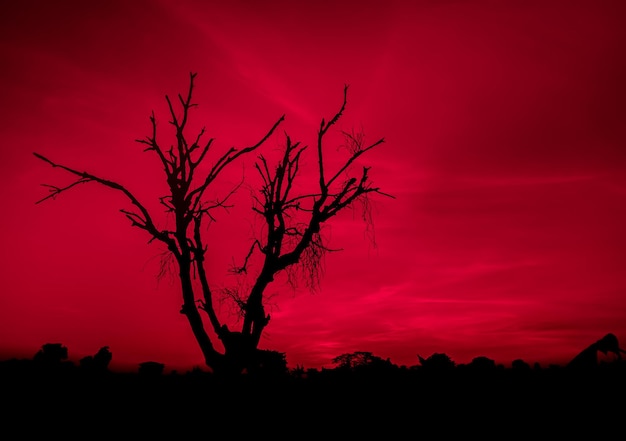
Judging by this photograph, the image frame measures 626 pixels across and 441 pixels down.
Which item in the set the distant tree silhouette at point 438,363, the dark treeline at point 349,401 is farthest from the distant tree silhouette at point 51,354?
the distant tree silhouette at point 438,363

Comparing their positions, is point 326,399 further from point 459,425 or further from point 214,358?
point 214,358

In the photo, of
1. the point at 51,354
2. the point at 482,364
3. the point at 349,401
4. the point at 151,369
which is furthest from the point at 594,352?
the point at 51,354

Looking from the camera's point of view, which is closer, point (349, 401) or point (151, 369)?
point (349, 401)

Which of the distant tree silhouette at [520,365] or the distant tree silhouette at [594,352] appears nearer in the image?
the distant tree silhouette at [594,352]

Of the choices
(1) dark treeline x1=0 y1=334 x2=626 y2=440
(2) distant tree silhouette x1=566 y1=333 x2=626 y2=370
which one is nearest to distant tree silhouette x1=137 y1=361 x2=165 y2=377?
(1) dark treeline x1=0 y1=334 x2=626 y2=440

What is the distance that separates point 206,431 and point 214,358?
4.27 meters

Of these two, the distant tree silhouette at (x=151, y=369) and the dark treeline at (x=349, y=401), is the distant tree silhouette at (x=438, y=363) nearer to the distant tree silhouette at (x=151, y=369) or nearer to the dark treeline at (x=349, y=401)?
the dark treeline at (x=349, y=401)

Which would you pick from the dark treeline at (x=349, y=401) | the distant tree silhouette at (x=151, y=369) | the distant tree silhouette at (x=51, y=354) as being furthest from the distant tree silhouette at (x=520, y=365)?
the distant tree silhouette at (x=51, y=354)

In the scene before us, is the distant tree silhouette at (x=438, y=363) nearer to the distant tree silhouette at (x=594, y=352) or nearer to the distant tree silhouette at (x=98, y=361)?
the distant tree silhouette at (x=594, y=352)

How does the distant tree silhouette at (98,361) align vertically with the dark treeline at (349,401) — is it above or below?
above

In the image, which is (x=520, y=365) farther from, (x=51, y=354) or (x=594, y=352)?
(x=51, y=354)

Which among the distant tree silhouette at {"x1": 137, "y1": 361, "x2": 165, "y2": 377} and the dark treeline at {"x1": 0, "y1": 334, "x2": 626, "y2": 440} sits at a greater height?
the distant tree silhouette at {"x1": 137, "y1": 361, "x2": 165, "y2": 377}

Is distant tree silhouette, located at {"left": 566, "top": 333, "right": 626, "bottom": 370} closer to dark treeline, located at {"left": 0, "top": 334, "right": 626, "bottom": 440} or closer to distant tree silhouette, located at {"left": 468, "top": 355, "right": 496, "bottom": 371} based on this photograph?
dark treeline, located at {"left": 0, "top": 334, "right": 626, "bottom": 440}

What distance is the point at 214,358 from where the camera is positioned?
45.1 ft
